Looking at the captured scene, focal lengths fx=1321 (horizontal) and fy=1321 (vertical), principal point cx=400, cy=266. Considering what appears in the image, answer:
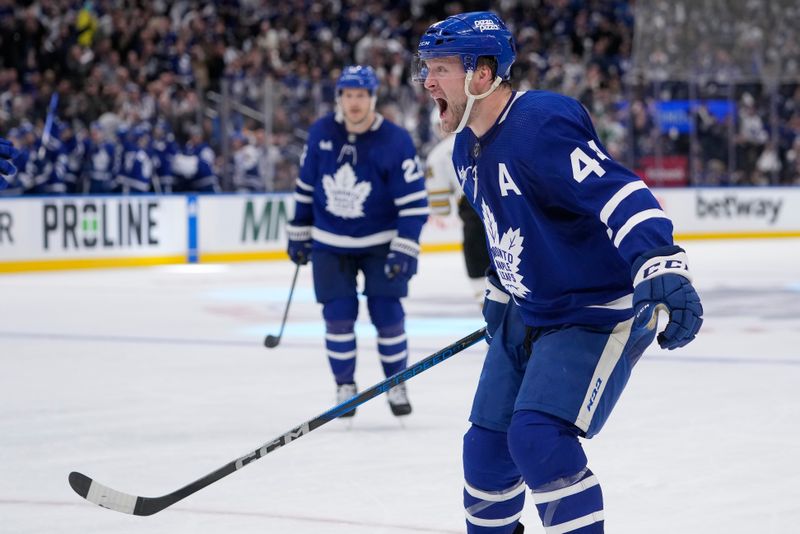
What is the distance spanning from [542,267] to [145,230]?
10098 millimetres

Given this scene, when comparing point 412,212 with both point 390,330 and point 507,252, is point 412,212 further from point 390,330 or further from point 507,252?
point 507,252

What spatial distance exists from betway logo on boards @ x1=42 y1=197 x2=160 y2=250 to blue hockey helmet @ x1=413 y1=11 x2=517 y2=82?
9613 millimetres

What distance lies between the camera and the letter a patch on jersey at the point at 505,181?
238cm

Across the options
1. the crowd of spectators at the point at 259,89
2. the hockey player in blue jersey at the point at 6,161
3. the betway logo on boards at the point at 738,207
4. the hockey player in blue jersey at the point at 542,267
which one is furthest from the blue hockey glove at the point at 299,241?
the betway logo on boards at the point at 738,207

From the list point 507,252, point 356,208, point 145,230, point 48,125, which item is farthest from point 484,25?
point 48,125

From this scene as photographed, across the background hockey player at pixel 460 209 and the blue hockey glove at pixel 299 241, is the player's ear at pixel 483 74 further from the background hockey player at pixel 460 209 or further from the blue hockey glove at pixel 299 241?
the background hockey player at pixel 460 209

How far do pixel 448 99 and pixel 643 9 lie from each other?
1507 centimetres

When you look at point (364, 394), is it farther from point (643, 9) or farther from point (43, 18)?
point (643, 9)

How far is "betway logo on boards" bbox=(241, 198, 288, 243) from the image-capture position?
1275 cm

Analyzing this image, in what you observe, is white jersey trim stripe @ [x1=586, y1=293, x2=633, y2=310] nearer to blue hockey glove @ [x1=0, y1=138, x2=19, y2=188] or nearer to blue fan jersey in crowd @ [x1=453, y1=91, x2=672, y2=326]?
blue fan jersey in crowd @ [x1=453, y1=91, x2=672, y2=326]

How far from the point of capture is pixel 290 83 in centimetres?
1305

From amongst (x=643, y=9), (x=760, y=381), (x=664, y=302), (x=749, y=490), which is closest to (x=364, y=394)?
(x=664, y=302)

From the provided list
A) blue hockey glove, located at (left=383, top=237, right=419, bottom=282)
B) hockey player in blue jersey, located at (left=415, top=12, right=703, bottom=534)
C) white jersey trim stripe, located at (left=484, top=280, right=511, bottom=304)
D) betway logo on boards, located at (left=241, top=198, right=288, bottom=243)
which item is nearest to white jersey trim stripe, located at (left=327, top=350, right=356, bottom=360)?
blue hockey glove, located at (left=383, top=237, right=419, bottom=282)

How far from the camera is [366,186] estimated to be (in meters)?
4.92
